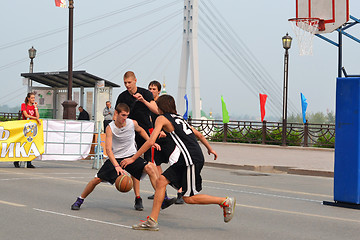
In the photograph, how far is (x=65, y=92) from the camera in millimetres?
28891

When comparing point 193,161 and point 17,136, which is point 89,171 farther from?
point 193,161

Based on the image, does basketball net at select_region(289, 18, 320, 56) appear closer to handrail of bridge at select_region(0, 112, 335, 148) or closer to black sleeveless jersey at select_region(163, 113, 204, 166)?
handrail of bridge at select_region(0, 112, 335, 148)

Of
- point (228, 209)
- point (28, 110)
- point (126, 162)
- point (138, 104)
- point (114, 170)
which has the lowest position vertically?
point (228, 209)

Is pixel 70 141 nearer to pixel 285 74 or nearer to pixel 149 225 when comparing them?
pixel 149 225

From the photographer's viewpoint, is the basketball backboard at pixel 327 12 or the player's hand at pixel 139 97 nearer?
the player's hand at pixel 139 97

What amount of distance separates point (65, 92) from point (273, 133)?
34.0ft

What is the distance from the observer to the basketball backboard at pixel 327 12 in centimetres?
2248

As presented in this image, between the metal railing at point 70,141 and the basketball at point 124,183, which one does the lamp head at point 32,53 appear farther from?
the basketball at point 124,183

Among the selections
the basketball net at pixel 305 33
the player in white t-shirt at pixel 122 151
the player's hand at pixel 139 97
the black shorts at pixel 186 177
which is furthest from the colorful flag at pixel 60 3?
the black shorts at pixel 186 177

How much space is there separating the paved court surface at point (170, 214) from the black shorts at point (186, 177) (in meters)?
0.52

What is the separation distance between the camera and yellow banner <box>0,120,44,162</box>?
15499 mm

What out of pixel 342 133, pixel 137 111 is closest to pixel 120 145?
pixel 137 111

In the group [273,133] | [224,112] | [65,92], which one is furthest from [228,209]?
[224,112]

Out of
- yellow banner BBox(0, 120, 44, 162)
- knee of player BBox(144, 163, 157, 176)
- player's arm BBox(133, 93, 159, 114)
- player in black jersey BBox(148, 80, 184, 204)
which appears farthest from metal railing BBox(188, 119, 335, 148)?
knee of player BBox(144, 163, 157, 176)
